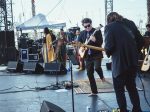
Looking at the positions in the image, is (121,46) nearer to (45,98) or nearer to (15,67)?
(45,98)

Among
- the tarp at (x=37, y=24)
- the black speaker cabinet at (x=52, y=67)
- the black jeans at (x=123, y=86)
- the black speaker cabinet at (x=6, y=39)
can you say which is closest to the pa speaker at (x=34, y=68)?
the black speaker cabinet at (x=52, y=67)

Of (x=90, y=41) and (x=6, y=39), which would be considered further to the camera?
(x=6, y=39)

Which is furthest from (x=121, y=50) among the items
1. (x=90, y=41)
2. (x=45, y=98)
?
(x=45, y=98)

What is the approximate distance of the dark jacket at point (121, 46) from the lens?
6031mm

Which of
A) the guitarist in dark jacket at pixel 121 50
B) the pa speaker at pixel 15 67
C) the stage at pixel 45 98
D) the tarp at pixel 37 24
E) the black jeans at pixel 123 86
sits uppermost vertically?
the tarp at pixel 37 24

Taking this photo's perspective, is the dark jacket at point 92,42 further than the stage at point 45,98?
Yes

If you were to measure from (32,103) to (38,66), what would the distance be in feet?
21.2

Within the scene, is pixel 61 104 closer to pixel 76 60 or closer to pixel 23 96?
pixel 23 96

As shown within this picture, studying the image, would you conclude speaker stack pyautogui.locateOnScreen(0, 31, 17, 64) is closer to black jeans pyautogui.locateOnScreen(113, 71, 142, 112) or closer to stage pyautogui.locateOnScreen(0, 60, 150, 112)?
stage pyautogui.locateOnScreen(0, 60, 150, 112)

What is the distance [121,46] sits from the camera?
6.05 m

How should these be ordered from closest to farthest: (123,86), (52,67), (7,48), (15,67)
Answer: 1. (123,86)
2. (52,67)
3. (15,67)
4. (7,48)

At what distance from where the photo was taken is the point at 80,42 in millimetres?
8391

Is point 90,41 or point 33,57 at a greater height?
point 90,41

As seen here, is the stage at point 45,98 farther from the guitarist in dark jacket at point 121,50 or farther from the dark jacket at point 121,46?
the dark jacket at point 121,46
